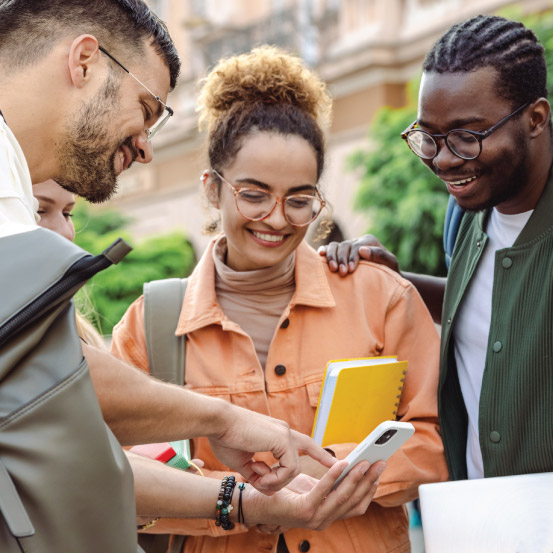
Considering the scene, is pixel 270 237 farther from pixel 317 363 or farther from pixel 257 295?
pixel 317 363

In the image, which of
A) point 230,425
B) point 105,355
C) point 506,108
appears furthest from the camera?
point 506,108

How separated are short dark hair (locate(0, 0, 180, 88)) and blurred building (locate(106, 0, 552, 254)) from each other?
8.06m

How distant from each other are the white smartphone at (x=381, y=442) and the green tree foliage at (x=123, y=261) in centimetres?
897

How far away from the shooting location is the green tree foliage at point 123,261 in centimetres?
1185

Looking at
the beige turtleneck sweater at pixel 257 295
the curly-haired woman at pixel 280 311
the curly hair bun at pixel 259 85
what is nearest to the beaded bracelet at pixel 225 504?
the curly-haired woman at pixel 280 311

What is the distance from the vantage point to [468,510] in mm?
2154

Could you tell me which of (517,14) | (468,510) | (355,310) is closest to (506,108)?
(355,310)

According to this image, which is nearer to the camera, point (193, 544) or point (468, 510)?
point (468, 510)

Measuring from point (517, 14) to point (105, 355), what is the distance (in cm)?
811

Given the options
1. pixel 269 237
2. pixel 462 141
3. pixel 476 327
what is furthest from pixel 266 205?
pixel 476 327

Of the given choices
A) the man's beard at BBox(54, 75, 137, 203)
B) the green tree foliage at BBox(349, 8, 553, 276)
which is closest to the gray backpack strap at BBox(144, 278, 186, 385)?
the man's beard at BBox(54, 75, 137, 203)

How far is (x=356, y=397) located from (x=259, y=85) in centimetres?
116

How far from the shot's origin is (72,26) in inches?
82.7

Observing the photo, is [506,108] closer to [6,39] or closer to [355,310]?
[355,310]
